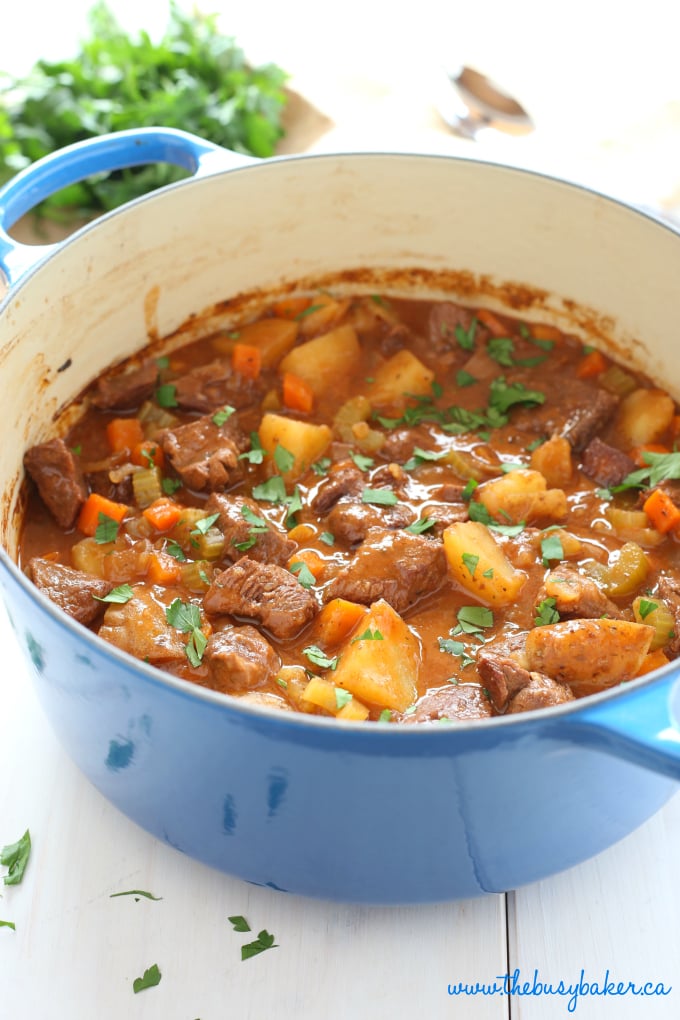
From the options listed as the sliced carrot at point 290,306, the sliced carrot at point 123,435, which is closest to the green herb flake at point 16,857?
the sliced carrot at point 123,435

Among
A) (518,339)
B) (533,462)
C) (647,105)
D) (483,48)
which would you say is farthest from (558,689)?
(483,48)

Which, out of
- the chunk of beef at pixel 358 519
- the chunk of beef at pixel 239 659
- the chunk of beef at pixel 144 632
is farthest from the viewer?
the chunk of beef at pixel 358 519

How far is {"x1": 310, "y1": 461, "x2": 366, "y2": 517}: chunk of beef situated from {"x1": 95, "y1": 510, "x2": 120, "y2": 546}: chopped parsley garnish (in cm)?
61

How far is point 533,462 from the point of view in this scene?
144 inches

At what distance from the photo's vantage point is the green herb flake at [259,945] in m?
2.65

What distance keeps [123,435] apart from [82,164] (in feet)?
2.84

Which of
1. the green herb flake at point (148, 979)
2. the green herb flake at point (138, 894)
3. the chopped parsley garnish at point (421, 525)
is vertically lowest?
the green herb flake at point (148, 979)

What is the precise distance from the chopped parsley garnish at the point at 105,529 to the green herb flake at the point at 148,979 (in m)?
1.28

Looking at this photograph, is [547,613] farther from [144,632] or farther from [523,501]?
[144,632]

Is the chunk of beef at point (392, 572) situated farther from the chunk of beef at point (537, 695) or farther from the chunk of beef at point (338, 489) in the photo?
the chunk of beef at point (537, 695)

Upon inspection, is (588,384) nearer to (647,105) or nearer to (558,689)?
(558,689)

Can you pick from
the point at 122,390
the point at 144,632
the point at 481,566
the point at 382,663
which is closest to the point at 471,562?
the point at 481,566

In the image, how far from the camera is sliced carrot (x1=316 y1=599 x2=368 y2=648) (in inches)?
123

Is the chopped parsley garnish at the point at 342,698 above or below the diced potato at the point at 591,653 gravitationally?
below
